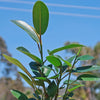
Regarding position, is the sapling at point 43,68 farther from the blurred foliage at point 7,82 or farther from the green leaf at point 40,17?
the blurred foliage at point 7,82

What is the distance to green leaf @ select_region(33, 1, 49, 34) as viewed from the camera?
20.3 inches

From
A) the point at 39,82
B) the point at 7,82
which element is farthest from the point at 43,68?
the point at 7,82

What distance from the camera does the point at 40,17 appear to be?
21.1 inches

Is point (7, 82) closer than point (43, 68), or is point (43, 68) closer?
point (43, 68)

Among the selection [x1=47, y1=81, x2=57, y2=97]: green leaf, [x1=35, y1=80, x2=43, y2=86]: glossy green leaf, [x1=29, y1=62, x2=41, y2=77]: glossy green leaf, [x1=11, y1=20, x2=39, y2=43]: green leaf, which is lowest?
[x1=47, y1=81, x2=57, y2=97]: green leaf

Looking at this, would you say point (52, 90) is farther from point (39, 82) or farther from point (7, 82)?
point (7, 82)

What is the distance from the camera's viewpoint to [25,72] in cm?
57

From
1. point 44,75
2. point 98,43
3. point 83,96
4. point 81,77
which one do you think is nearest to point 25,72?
point 44,75

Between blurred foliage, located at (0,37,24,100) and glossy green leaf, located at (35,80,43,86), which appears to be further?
blurred foliage, located at (0,37,24,100)

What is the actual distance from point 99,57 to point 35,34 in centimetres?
1134

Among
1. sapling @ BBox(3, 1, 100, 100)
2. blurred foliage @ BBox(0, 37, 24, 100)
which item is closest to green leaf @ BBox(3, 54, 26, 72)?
sapling @ BBox(3, 1, 100, 100)

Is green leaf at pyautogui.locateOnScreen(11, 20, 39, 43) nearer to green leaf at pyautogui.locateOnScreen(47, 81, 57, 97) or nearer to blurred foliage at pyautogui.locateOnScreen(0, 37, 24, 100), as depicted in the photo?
green leaf at pyautogui.locateOnScreen(47, 81, 57, 97)

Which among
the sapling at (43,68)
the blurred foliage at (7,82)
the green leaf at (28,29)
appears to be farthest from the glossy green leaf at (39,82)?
the blurred foliage at (7,82)

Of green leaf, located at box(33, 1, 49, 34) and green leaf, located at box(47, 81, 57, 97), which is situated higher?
green leaf, located at box(33, 1, 49, 34)
